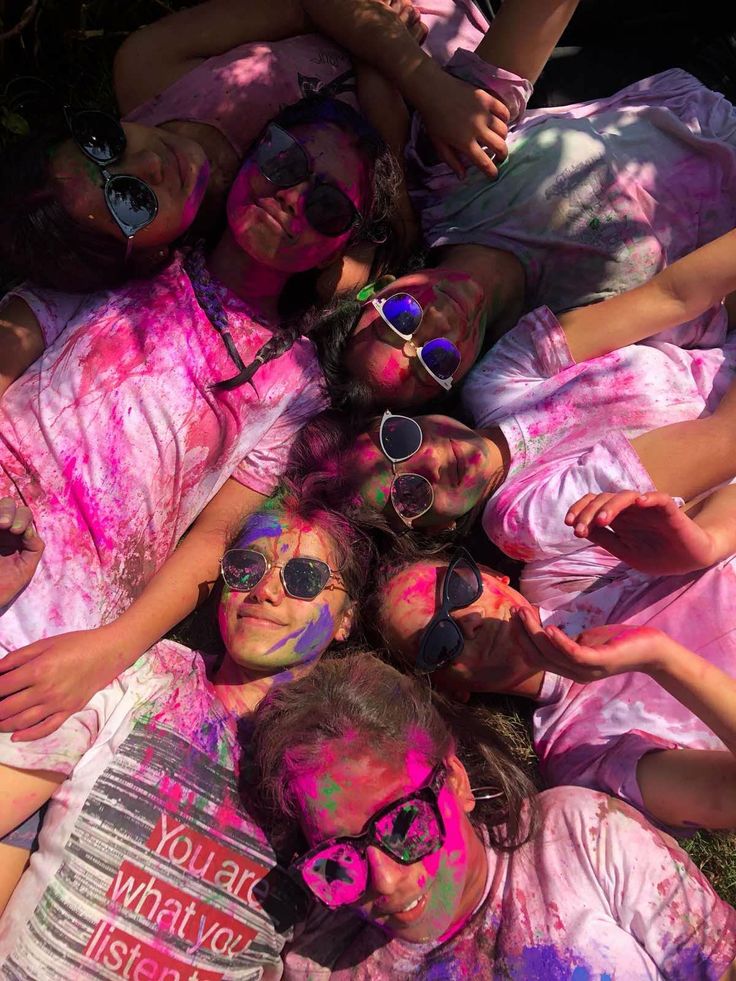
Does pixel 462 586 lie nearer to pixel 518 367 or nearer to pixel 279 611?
pixel 279 611

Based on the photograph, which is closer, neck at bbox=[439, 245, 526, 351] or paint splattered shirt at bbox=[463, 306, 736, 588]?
paint splattered shirt at bbox=[463, 306, 736, 588]

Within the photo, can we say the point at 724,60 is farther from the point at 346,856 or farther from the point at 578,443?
the point at 346,856

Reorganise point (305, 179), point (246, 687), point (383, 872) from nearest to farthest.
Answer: point (383, 872) → point (305, 179) → point (246, 687)

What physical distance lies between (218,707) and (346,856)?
717 mm

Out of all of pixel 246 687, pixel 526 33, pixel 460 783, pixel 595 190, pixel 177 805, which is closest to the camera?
pixel 460 783

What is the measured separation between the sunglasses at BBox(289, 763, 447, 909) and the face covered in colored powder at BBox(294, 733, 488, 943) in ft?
0.05

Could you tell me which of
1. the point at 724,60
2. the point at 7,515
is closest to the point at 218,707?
the point at 7,515

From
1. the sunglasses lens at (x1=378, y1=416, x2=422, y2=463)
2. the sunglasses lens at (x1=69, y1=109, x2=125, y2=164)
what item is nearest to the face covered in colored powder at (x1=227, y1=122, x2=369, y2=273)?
the sunglasses lens at (x1=69, y1=109, x2=125, y2=164)

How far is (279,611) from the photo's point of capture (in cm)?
261

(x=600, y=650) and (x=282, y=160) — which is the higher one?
(x=282, y=160)

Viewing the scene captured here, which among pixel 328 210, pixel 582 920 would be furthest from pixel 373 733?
pixel 328 210

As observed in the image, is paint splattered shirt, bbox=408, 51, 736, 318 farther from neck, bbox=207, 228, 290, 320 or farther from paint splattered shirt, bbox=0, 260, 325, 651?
paint splattered shirt, bbox=0, 260, 325, 651

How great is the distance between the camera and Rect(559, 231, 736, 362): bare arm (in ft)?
9.21

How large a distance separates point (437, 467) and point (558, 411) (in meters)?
0.52
